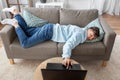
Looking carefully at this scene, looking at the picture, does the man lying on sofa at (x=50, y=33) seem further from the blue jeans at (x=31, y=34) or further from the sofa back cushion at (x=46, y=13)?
the sofa back cushion at (x=46, y=13)

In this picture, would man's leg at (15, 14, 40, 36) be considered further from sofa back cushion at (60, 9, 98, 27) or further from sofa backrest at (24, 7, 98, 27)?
sofa back cushion at (60, 9, 98, 27)

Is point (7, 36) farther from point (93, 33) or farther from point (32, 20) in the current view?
point (93, 33)

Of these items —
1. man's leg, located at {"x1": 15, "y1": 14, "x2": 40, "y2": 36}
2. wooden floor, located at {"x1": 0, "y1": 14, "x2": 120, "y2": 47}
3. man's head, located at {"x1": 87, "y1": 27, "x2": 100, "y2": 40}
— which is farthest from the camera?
wooden floor, located at {"x1": 0, "y1": 14, "x2": 120, "y2": 47}

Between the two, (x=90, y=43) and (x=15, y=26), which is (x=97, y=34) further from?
(x=15, y=26)

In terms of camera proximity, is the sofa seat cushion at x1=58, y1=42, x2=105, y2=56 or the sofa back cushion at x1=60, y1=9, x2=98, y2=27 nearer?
the sofa seat cushion at x1=58, y1=42, x2=105, y2=56

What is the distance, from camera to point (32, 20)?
206 cm

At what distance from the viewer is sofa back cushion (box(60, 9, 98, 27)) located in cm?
213

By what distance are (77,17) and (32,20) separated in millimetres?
706

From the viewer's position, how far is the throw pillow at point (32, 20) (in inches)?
80.7

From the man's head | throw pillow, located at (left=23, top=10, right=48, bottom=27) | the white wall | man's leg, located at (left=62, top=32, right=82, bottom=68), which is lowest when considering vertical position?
man's leg, located at (left=62, top=32, right=82, bottom=68)

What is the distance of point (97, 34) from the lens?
1.75 m

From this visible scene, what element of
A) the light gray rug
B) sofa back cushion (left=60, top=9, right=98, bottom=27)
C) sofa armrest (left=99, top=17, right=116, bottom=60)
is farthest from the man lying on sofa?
the light gray rug

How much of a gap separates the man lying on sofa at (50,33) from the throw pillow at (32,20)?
2.7 inches

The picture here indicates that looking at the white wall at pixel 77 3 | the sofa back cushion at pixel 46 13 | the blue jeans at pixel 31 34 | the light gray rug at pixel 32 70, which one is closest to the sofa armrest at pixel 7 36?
the blue jeans at pixel 31 34
